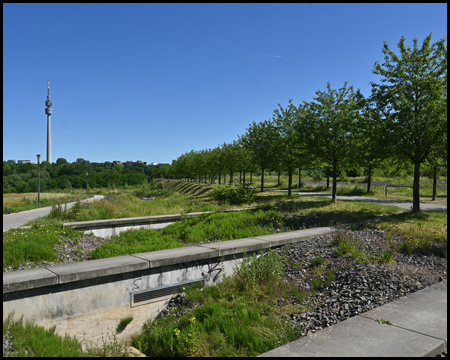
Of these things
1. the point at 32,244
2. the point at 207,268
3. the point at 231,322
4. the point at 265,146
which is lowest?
the point at 231,322

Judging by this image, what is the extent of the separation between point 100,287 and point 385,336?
4038mm

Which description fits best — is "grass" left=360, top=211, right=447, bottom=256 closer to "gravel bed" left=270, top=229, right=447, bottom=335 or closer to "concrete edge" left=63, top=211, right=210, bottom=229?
"gravel bed" left=270, top=229, right=447, bottom=335

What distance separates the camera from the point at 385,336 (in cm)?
374

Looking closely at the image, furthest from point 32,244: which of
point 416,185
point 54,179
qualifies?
point 54,179

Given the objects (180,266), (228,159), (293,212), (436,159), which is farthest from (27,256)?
(228,159)

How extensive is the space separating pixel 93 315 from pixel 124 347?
0.74m

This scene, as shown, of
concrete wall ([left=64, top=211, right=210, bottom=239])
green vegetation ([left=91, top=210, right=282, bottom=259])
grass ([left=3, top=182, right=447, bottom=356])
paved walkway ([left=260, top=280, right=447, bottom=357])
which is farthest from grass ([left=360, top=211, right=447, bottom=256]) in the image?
concrete wall ([left=64, top=211, right=210, bottom=239])

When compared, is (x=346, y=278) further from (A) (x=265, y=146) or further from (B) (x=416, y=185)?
(A) (x=265, y=146)

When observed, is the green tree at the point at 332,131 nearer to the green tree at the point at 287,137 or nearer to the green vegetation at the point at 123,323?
the green tree at the point at 287,137

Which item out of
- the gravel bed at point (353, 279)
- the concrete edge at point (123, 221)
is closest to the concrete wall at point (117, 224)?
the concrete edge at point (123, 221)

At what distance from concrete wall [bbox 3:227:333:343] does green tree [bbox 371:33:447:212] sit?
885 cm

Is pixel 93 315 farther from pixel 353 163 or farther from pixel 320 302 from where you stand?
pixel 353 163

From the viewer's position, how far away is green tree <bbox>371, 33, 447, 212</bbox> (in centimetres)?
1151

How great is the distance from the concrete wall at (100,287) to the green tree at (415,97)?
8849 mm
